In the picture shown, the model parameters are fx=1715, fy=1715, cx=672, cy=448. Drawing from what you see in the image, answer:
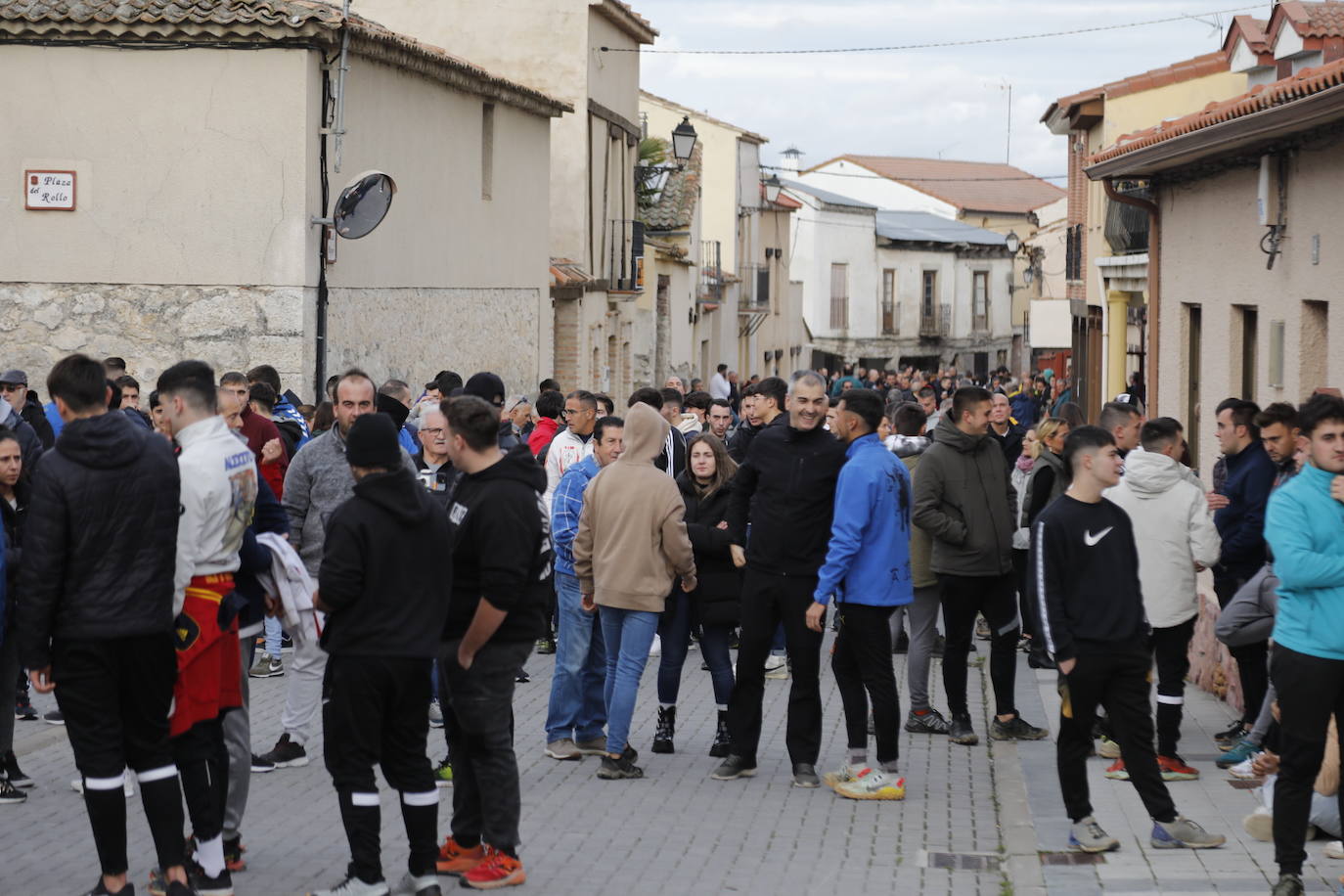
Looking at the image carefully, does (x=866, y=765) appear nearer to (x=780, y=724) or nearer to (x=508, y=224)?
(x=780, y=724)

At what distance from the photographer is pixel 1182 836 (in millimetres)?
7039

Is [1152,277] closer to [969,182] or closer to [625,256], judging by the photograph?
[625,256]

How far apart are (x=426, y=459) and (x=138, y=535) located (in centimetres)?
355

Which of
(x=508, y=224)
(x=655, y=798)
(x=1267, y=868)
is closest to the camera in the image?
(x=1267, y=868)

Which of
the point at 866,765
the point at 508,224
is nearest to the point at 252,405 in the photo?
the point at 866,765

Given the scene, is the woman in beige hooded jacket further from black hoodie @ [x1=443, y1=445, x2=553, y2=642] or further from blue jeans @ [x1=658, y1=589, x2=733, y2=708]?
black hoodie @ [x1=443, y1=445, x2=553, y2=642]

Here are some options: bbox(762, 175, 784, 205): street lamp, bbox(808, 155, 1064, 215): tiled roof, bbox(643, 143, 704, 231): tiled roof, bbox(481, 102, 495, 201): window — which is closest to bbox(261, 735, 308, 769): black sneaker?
bbox(481, 102, 495, 201): window

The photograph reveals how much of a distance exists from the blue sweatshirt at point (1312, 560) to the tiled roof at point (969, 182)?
7113 centimetres

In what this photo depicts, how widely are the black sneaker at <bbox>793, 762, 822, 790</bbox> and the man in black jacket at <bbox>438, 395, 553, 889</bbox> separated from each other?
2171 mm

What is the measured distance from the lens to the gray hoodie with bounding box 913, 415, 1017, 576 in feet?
30.9

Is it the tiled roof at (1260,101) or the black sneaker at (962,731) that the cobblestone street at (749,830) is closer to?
the black sneaker at (962,731)

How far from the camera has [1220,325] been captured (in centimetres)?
1462

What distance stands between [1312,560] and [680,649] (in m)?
3.88

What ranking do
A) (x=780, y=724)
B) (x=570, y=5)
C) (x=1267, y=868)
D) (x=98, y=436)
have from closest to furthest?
(x=98, y=436)
(x=1267, y=868)
(x=780, y=724)
(x=570, y=5)
